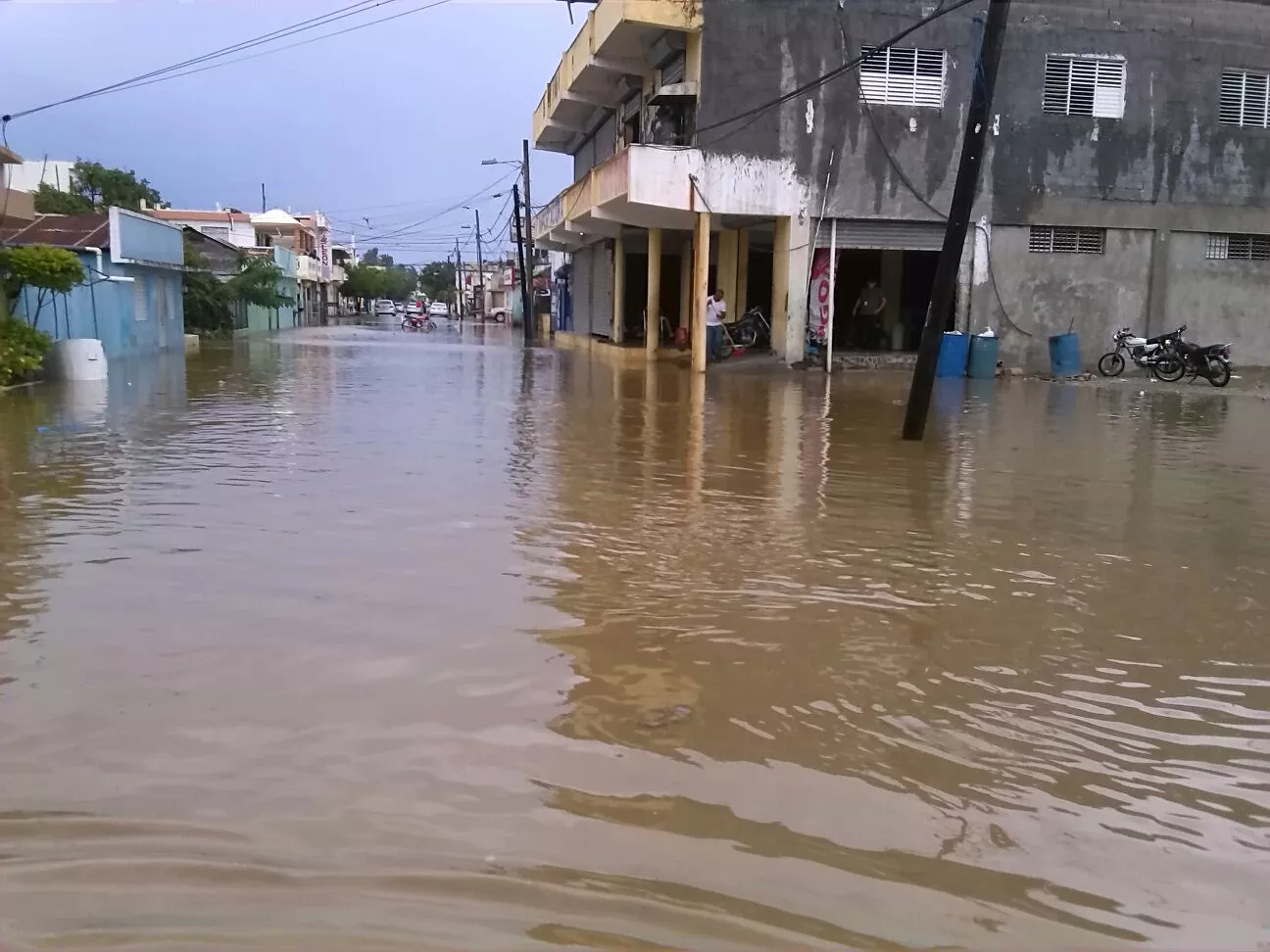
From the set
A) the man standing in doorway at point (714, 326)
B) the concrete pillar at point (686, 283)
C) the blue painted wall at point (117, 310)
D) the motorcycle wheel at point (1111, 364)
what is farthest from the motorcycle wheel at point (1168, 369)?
the blue painted wall at point (117, 310)

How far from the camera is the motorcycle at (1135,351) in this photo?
20719 mm

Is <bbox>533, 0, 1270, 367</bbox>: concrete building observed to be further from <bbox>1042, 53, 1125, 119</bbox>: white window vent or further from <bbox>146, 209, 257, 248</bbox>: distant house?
<bbox>146, 209, 257, 248</bbox>: distant house

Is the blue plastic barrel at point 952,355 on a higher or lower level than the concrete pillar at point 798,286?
lower

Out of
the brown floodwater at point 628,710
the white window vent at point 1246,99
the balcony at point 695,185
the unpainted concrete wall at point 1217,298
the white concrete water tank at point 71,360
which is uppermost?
the white window vent at point 1246,99

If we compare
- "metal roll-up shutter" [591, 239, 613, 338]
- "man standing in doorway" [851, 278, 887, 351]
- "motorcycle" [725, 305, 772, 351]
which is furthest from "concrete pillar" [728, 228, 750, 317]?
"metal roll-up shutter" [591, 239, 613, 338]

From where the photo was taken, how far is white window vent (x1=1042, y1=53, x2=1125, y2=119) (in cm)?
2247

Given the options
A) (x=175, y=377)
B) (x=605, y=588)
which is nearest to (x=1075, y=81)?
(x=175, y=377)

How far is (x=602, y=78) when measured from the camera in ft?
92.2

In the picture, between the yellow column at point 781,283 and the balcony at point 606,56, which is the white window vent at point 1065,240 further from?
the balcony at point 606,56

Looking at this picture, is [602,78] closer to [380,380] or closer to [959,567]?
[380,380]

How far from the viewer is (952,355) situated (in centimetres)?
2188

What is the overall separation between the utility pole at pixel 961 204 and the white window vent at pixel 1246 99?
14.8m

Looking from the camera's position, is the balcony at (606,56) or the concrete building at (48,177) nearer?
the balcony at (606,56)

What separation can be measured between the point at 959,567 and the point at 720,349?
1726cm
